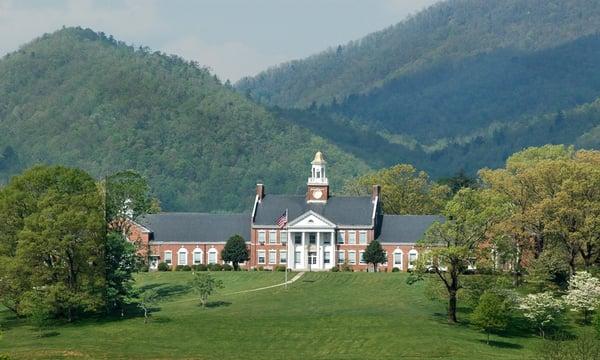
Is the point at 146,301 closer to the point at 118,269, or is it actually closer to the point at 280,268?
the point at 118,269

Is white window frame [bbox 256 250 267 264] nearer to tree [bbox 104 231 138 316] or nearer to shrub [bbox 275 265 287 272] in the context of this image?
shrub [bbox 275 265 287 272]

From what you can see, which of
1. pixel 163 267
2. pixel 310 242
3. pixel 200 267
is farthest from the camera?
pixel 310 242

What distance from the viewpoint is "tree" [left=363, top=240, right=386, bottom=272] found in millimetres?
130375

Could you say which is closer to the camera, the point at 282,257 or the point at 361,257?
the point at 361,257

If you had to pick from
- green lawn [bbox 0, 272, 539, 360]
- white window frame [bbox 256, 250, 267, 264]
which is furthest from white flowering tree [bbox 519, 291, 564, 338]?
white window frame [bbox 256, 250, 267, 264]

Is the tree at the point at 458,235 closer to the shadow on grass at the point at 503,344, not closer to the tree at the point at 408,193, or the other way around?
the shadow on grass at the point at 503,344

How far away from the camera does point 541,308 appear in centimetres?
9694

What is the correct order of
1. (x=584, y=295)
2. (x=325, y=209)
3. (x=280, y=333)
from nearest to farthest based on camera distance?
(x=280, y=333) → (x=584, y=295) → (x=325, y=209)

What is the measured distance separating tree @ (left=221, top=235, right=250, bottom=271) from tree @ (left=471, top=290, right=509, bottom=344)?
40.6 meters

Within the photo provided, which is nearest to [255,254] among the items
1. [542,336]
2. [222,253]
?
[222,253]

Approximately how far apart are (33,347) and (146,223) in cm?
4955

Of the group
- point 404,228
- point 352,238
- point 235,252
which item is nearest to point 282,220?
point 235,252

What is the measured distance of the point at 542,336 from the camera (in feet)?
316

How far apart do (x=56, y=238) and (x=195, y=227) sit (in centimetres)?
4018
